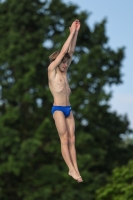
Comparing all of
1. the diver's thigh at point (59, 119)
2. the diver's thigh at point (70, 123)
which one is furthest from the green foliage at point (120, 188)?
the diver's thigh at point (59, 119)

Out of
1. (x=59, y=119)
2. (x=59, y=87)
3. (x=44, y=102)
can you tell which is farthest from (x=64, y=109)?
(x=44, y=102)

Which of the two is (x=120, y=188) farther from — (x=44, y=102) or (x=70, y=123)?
(x=70, y=123)

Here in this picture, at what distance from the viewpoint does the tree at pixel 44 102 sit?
42656 millimetres

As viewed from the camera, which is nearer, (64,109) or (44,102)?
(64,109)

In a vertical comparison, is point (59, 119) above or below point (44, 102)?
below

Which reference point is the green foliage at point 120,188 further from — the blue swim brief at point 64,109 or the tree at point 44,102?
the blue swim brief at point 64,109

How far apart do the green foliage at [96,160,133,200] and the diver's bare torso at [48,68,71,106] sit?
25388 millimetres

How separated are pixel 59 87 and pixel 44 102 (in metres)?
37.4

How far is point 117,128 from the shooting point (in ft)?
159

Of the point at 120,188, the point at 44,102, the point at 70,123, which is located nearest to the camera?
the point at 70,123

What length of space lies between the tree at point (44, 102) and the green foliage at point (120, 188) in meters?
6.24

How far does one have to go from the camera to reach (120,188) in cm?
3506

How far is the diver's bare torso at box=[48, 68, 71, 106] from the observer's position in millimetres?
7961

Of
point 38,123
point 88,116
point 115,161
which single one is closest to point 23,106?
point 38,123
